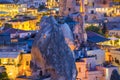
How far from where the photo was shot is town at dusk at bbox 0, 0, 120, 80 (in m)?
15.8

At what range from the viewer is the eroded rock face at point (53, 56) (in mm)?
15719

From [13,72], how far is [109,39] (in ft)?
30.6

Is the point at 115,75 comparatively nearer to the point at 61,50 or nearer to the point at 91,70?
the point at 91,70

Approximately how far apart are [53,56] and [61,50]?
0.31 meters

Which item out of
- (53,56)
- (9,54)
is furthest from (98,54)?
(53,56)

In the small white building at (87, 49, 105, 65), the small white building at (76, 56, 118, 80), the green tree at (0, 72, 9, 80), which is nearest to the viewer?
the green tree at (0, 72, 9, 80)

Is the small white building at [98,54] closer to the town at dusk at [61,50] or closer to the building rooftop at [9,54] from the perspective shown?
the town at dusk at [61,50]

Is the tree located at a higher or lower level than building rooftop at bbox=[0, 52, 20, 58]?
lower

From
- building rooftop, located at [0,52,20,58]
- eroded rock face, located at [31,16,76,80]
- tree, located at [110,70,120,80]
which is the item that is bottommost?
tree, located at [110,70,120,80]

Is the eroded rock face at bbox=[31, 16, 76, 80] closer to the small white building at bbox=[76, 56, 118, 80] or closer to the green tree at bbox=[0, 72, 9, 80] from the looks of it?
the green tree at bbox=[0, 72, 9, 80]

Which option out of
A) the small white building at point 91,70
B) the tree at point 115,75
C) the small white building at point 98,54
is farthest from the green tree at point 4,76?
the small white building at point 98,54

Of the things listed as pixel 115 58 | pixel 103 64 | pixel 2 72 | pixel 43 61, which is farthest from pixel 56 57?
pixel 115 58

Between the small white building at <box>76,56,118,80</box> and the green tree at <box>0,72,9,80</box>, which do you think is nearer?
the green tree at <box>0,72,9,80</box>

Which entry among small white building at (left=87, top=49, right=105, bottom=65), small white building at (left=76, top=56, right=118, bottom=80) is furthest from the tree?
small white building at (left=87, top=49, right=105, bottom=65)
